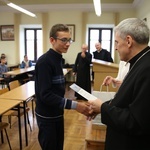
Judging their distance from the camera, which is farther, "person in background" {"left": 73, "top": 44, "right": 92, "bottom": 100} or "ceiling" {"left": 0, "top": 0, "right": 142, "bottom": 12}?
"ceiling" {"left": 0, "top": 0, "right": 142, "bottom": 12}

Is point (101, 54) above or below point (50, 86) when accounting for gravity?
above

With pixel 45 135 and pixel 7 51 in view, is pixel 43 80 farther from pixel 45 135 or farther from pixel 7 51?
pixel 7 51

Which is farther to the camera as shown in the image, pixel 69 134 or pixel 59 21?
pixel 59 21

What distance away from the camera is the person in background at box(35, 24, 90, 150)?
153cm

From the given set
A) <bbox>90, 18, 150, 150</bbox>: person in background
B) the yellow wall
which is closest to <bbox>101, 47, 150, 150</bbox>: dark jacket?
<bbox>90, 18, 150, 150</bbox>: person in background

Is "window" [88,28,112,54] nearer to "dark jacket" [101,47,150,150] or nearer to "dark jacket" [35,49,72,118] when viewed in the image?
"dark jacket" [35,49,72,118]

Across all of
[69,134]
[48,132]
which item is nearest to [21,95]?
[69,134]

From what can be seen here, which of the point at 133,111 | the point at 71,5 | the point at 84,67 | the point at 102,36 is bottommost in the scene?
the point at 84,67

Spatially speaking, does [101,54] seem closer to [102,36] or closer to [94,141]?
[102,36]

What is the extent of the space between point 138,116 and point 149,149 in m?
0.27

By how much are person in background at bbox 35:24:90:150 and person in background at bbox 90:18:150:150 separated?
467 millimetres

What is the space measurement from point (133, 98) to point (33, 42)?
8.49 metres

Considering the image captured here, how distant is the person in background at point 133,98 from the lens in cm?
94

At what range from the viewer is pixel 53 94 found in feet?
5.02
